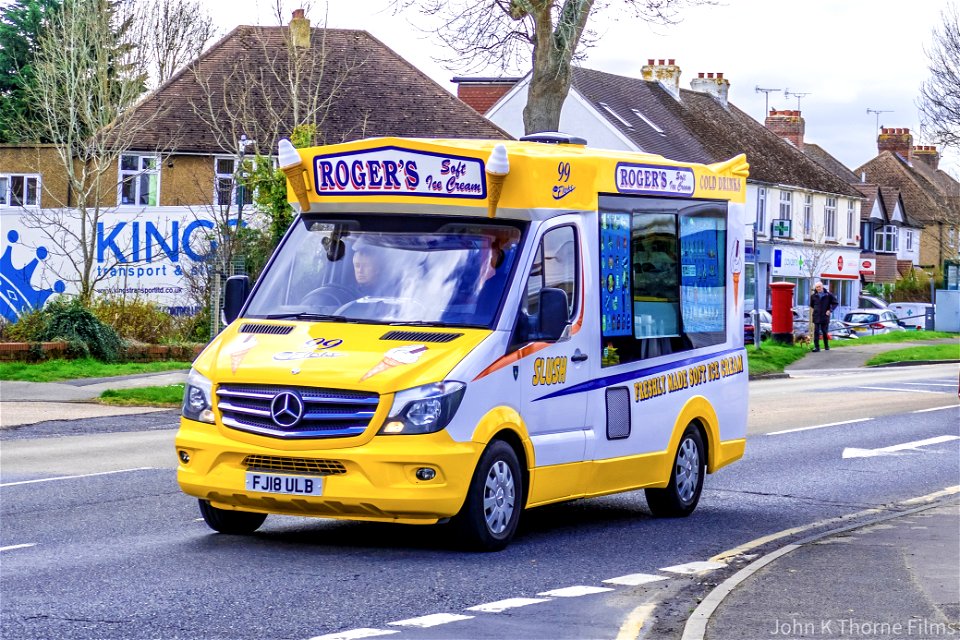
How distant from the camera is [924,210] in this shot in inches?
3824

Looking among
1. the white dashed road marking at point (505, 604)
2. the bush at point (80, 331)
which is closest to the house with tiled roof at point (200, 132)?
the bush at point (80, 331)

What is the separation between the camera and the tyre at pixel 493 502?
30.5ft

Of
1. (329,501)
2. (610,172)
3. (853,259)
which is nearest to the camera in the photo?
(329,501)

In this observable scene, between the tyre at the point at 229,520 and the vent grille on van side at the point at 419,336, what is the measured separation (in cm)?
153

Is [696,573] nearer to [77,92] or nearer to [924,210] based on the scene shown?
[77,92]

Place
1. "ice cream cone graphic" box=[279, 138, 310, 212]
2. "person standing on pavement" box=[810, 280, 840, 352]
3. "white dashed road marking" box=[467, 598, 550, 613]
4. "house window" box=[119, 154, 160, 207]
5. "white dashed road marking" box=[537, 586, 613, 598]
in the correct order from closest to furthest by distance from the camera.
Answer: "white dashed road marking" box=[467, 598, 550, 613] < "white dashed road marking" box=[537, 586, 613, 598] < "ice cream cone graphic" box=[279, 138, 310, 212] < "person standing on pavement" box=[810, 280, 840, 352] < "house window" box=[119, 154, 160, 207]

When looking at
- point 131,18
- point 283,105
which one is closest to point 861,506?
point 283,105

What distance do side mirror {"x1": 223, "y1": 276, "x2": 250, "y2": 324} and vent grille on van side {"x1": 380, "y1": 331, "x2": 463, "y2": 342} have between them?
54.1 inches

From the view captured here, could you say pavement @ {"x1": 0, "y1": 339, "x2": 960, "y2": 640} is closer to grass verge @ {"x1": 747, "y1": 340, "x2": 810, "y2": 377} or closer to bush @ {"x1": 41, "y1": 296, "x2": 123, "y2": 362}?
bush @ {"x1": 41, "y1": 296, "x2": 123, "y2": 362}

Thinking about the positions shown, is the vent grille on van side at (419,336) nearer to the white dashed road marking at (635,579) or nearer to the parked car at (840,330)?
the white dashed road marking at (635,579)

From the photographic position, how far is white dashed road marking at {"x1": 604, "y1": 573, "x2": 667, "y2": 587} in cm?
891

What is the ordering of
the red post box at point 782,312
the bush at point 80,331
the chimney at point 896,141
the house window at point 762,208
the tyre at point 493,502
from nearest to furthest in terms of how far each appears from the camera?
the tyre at point 493,502 < the bush at point 80,331 < the red post box at point 782,312 < the house window at point 762,208 < the chimney at point 896,141

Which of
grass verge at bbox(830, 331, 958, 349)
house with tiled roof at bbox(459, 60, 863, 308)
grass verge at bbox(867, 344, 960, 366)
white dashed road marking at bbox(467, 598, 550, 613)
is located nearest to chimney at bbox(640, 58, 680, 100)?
house with tiled roof at bbox(459, 60, 863, 308)

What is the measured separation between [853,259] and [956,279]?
22.0m
